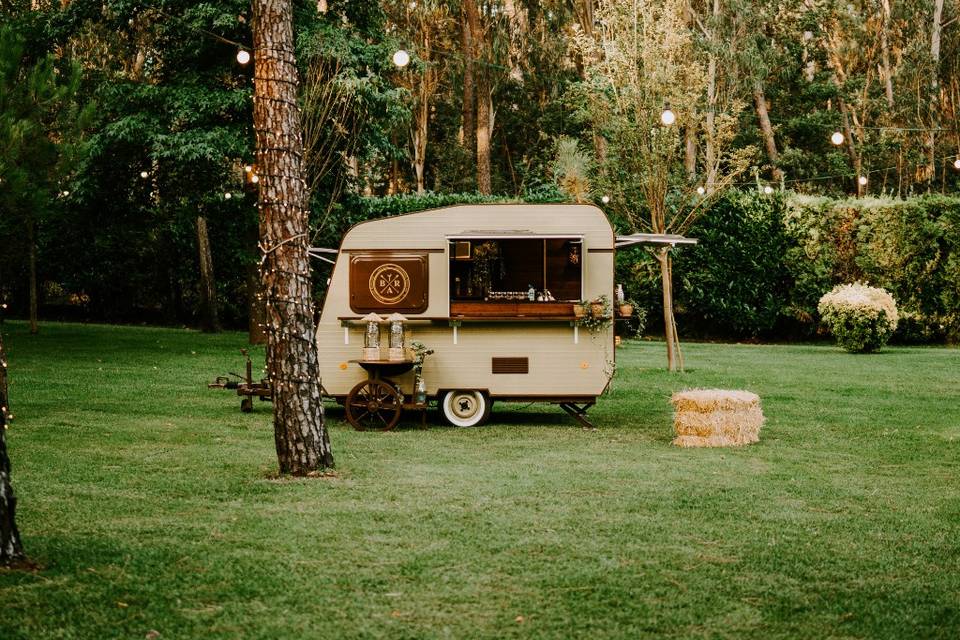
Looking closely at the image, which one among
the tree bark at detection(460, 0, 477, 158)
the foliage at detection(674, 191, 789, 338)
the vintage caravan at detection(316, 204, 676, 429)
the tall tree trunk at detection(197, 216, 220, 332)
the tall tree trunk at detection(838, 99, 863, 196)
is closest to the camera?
the vintage caravan at detection(316, 204, 676, 429)

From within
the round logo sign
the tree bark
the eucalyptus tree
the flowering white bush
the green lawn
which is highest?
the tree bark

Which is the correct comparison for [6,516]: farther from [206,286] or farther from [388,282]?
[206,286]

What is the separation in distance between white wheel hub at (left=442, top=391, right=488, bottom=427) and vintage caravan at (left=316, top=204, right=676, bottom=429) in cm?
1

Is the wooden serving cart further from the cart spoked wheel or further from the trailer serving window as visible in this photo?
the trailer serving window

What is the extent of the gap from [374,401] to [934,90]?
28.8 m

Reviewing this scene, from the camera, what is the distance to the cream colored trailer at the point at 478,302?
10820 millimetres

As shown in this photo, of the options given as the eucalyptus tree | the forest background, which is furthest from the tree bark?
the eucalyptus tree

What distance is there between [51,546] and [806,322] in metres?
19.8

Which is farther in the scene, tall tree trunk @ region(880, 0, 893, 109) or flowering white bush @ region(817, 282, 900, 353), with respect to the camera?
tall tree trunk @ region(880, 0, 893, 109)

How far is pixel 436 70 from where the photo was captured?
123ft

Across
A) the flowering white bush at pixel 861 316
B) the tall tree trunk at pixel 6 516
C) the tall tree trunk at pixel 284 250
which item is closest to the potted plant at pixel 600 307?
the tall tree trunk at pixel 284 250

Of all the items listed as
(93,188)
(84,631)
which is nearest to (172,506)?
(84,631)

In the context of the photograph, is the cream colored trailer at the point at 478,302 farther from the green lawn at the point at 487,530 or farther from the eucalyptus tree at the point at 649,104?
the eucalyptus tree at the point at 649,104

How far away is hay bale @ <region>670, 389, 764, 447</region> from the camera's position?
9453 millimetres
